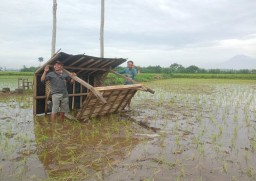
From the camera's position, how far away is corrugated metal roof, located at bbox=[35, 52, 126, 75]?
21.2 ft

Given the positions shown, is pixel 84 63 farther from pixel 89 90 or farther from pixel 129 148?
pixel 129 148

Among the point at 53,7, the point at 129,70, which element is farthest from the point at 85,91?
the point at 53,7

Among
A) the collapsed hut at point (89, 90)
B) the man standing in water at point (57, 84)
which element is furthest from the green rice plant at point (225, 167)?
the man standing in water at point (57, 84)

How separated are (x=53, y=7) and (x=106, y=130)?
39.0 feet

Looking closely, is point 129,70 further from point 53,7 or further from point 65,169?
point 53,7

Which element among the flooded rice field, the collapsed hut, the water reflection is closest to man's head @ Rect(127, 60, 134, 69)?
the collapsed hut

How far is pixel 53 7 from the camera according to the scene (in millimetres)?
15281

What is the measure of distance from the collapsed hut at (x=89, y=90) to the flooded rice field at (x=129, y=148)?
367mm

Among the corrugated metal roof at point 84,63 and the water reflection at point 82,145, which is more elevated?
the corrugated metal roof at point 84,63

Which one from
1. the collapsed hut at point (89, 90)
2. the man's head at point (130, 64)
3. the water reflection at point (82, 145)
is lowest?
the water reflection at point (82, 145)

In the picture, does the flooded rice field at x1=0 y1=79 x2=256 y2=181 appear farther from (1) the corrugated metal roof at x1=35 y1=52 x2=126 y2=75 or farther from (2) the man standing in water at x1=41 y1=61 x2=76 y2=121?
(1) the corrugated metal roof at x1=35 y1=52 x2=126 y2=75

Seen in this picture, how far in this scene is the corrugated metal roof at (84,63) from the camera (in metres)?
6.45

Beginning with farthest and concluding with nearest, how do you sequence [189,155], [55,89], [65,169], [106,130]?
1. [55,89]
2. [106,130]
3. [189,155]
4. [65,169]

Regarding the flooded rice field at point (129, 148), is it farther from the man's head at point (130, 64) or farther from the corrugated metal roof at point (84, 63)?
the man's head at point (130, 64)
